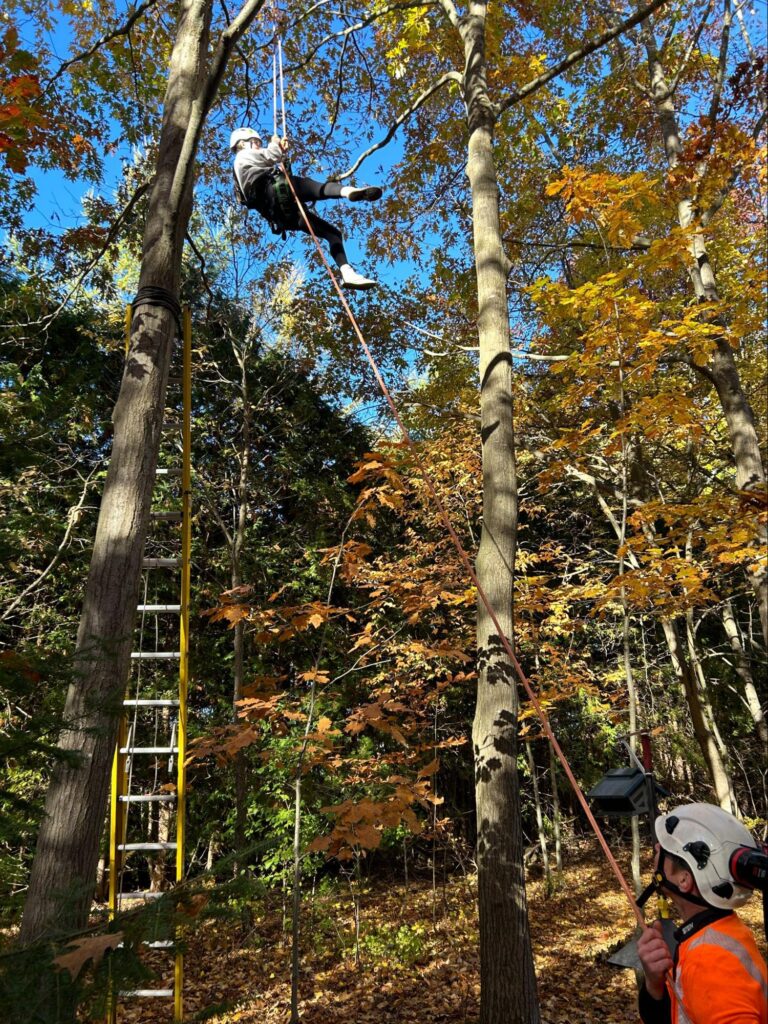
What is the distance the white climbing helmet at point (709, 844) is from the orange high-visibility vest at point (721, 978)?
0.07 meters

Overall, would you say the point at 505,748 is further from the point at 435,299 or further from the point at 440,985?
the point at 435,299

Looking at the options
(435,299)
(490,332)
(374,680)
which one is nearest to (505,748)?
(490,332)

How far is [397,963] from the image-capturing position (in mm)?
6480

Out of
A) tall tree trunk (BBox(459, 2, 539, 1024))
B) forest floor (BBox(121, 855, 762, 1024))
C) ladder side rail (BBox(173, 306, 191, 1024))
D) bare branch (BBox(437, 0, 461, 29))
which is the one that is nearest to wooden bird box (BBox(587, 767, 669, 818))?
tall tree trunk (BBox(459, 2, 539, 1024))

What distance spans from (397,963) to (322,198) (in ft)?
24.4

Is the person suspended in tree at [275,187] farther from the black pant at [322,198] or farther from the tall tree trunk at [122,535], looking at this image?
the tall tree trunk at [122,535]

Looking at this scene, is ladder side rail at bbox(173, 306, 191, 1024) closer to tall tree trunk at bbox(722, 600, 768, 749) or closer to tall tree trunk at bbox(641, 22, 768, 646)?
tall tree trunk at bbox(641, 22, 768, 646)


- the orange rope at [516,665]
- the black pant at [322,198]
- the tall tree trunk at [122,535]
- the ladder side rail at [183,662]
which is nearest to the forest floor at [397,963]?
the ladder side rail at [183,662]

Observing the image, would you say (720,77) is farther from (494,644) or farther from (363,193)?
(494,644)

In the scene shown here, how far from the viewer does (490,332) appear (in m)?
4.43

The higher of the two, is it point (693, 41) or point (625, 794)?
point (693, 41)

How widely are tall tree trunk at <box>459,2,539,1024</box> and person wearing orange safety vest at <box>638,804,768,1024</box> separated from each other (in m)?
1.76

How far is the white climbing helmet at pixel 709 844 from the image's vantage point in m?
1.56

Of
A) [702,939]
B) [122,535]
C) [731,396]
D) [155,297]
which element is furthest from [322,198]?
[702,939]
